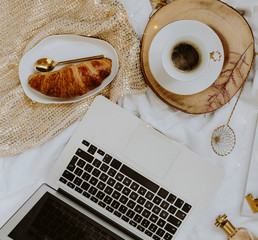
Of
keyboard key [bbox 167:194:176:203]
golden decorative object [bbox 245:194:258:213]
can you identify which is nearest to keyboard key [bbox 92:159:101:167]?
keyboard key [bbox 167:194:176:203]

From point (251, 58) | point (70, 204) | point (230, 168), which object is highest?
point (251, 58)

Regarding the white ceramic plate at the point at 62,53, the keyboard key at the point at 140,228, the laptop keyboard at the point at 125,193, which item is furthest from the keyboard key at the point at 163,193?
the white ceramic plate at the point at 62,53

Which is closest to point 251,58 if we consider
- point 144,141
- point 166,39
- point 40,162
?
point 166,39

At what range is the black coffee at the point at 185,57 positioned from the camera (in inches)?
27.4

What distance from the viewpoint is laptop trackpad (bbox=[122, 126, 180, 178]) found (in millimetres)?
714

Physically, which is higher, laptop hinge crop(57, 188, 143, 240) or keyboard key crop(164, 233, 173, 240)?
keyboard key crop(164, 233, 173, 240)

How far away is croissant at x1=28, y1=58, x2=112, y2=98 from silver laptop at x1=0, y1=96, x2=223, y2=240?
55 mm

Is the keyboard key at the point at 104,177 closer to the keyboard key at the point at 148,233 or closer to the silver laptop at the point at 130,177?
the silver laptop at the point at 130,177

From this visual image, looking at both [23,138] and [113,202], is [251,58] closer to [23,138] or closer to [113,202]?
[113,202]

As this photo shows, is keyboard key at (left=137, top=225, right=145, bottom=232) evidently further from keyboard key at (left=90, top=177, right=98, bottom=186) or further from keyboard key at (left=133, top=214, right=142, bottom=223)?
keyboard key at (left=90, top=177, right=98, bottom=186)

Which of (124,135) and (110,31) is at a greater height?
(110,31)

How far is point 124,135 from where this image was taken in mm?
724

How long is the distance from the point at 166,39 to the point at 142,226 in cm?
49

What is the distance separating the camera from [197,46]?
679mm
